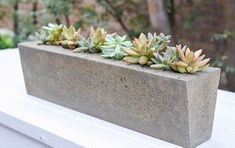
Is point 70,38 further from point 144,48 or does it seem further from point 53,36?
point 144,48

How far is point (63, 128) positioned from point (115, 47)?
0.98ft

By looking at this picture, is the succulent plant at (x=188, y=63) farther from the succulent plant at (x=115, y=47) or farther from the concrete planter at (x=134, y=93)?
the succulent plant at (x=115, y=47)

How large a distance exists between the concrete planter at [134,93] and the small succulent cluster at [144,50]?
0.02m

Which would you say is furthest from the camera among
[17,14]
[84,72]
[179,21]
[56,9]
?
[17,14]

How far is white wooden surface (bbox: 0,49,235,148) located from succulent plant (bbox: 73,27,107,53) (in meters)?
0.22

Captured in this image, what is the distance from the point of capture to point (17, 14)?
3.80 meters

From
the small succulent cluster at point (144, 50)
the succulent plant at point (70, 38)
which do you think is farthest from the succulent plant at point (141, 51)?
the succulent plant at point (70, 38)

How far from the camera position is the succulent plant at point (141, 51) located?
1055 millimetres

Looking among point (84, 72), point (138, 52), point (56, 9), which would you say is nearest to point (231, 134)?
point (138, 52)

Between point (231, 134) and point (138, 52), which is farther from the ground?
point (138, 52)

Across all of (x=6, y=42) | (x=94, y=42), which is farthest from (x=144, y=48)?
(x=6, y=42)

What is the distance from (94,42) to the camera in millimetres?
1231

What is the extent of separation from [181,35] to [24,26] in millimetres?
1606

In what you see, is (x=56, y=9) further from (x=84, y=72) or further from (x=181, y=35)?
(x=84, y=72)
